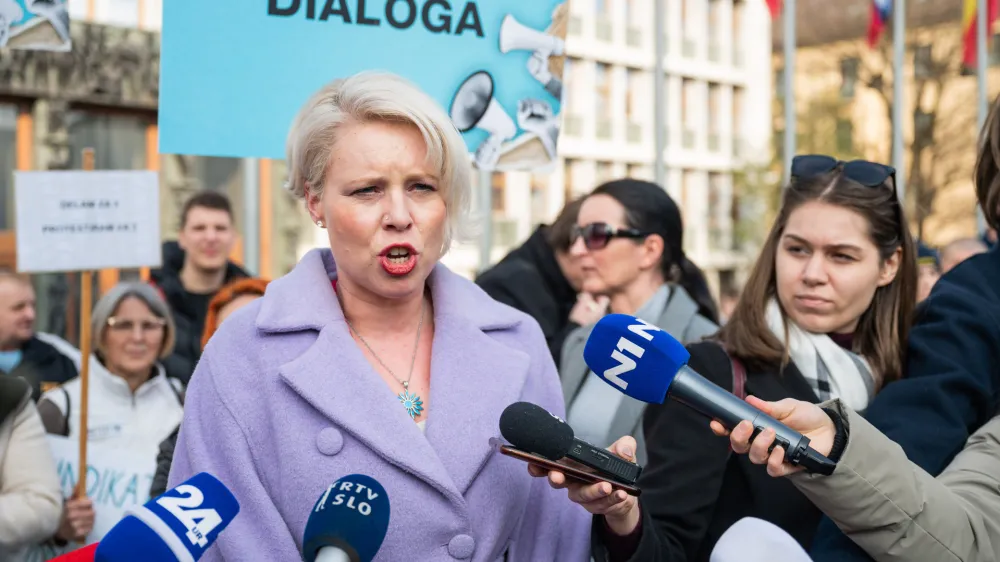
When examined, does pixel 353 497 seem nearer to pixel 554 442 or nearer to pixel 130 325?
pixel 554 442

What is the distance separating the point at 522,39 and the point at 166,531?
9.40 ft

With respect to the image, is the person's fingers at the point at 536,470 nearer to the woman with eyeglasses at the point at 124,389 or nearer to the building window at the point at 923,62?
the woman with eyeglasses at the point at 124,389

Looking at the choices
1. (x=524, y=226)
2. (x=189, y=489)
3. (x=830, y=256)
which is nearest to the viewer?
(x=189, y=489)

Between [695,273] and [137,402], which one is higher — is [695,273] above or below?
above

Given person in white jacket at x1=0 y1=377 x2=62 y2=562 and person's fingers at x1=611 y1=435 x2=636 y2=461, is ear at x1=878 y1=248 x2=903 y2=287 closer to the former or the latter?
person's fingers at x1=611 y1=435 x2=636 y2=461

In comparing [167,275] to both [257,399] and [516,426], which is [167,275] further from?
[516,426]

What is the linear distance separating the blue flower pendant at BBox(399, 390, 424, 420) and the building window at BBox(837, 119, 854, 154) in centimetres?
2978

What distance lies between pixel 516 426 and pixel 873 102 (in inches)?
1378

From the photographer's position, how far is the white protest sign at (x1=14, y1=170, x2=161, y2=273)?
4.77 m

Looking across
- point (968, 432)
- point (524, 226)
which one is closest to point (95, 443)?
point (968, 432)

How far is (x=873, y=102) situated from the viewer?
115ft

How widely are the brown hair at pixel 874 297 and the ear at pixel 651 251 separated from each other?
4.67 ft

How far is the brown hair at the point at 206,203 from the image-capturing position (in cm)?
634

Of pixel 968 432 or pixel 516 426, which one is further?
pixel 968 432
